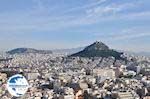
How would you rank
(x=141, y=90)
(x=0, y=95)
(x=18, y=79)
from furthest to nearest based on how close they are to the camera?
(x=141, y=90), (x=0, y=95), (x=18, y=79)

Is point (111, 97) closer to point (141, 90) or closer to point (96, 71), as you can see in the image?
point (141, 90)

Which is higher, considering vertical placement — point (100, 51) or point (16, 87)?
point (100, 51)

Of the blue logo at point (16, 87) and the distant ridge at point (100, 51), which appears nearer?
the blue logo at point (16, 87)

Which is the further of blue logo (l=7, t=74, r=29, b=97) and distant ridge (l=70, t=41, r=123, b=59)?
distant ridge (l=70, t=41, r=123, b=59)

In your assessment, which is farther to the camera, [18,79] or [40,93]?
[40,93]

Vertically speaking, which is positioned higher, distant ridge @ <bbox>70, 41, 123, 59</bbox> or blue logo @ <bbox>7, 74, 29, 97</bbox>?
distant ridge @ <bbox>70, 41, 123, 59</bbox>

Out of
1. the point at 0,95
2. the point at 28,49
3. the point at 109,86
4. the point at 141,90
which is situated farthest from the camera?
the point at 28,49

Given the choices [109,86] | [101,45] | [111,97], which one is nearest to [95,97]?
[111,97]

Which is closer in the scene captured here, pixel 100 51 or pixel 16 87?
pixel 16 87

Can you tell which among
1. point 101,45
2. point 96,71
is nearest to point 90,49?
point 101,45

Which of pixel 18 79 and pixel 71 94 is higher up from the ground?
pixel 18 79

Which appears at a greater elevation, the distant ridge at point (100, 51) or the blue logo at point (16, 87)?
the distant ridge at point (100, 51)
